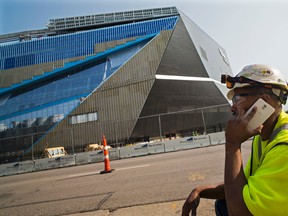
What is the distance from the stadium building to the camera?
27.8 m

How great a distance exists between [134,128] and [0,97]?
2651cm

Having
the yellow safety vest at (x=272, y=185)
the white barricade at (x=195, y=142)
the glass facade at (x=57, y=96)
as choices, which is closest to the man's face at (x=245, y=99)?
the yellow safety vest at (x=272, y=185)

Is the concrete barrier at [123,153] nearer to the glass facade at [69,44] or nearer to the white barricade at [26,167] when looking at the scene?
the white barricade at [26,167]

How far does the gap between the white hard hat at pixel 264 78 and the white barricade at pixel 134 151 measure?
50.0 ft

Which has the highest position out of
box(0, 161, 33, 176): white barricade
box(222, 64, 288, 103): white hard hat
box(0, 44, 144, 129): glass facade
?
box(0, 44, 144, 129): glass facade

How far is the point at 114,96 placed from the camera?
32.1m

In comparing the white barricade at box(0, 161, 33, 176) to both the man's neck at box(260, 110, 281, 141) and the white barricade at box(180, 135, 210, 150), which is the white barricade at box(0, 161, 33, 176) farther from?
the man's neck at box(260, 110, 281, 141)

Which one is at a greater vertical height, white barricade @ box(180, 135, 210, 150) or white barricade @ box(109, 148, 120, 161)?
white barricade @ box(180, 135, 210, 150)

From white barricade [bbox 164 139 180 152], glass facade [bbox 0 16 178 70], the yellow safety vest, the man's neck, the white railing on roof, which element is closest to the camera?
the yellow safety vest

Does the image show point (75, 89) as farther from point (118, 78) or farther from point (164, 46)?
point (164, 46)

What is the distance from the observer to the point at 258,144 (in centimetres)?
172

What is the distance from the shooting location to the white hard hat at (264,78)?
5.05ft

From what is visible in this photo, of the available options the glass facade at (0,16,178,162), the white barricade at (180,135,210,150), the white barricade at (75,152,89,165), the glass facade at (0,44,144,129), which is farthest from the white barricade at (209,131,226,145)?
the glass facade at (0,44,144,129)

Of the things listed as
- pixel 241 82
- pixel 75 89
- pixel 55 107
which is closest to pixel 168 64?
pixel 75 89
